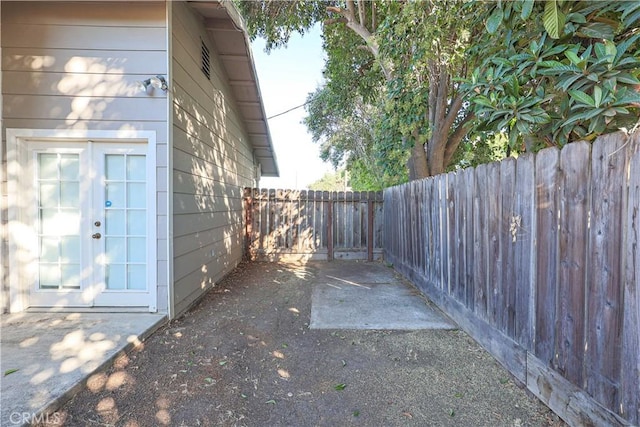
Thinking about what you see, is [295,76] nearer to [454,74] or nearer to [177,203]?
[454,74]

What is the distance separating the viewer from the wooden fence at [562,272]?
1635 mm

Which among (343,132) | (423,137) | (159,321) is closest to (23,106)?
(159,321)

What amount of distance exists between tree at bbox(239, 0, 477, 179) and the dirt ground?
2.73 metres

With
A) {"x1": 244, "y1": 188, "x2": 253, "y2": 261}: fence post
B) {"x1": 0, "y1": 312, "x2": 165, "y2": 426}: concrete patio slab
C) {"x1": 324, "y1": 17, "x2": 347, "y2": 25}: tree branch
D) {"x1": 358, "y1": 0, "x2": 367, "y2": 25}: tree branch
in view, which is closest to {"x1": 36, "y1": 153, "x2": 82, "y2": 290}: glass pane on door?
{"x1": 0, "y1": 312, "x2": 165, "y2": 426}: concrete patio slab

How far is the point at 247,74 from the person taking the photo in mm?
6070

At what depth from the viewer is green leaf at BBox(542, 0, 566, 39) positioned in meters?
2.05

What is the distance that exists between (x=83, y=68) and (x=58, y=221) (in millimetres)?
1863

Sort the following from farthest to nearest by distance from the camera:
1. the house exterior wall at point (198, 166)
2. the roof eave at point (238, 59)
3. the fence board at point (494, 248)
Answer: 1. the roof eave at point (238, 59)
2. the house exterior wall at point (198, 166)
3. the fence board at point (494, 248)

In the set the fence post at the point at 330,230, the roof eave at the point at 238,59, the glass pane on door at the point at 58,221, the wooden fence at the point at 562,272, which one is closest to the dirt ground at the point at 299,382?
the wooden fence at the point at 562,272

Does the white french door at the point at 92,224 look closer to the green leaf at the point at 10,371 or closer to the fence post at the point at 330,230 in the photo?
the green leaf at the point at 10,371

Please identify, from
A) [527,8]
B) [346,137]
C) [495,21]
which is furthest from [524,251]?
[346,137]

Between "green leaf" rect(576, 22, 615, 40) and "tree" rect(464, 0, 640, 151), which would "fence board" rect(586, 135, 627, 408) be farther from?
"green leaf" rect(576, 22, 615, 40)

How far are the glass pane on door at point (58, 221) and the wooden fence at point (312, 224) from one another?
4.00 metres

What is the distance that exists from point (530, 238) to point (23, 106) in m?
5.46
